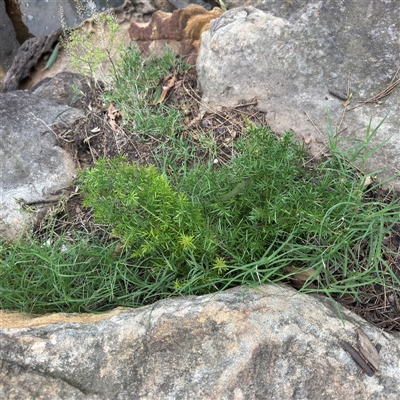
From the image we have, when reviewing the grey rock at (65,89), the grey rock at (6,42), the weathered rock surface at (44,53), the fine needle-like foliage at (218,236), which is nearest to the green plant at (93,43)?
the grey rock at (65,89)

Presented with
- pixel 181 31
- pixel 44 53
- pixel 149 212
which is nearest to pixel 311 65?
pixel 181 31

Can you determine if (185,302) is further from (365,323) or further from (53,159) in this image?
(53,159)

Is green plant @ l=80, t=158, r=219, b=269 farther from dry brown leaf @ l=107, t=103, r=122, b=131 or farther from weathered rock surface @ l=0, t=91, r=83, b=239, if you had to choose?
dry brown leaf @ l=107, t=103, r=122, b=131

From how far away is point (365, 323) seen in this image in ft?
6.87

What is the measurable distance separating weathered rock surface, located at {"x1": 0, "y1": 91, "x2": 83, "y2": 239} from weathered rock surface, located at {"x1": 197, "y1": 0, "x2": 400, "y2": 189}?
1.26 metres

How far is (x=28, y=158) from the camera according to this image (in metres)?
3.26

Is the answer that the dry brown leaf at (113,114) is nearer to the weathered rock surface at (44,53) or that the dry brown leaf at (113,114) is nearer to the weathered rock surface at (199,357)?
the weathered rock surface at (44,53)

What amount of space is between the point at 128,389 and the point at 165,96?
232 centimetres

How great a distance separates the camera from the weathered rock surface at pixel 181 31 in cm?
373

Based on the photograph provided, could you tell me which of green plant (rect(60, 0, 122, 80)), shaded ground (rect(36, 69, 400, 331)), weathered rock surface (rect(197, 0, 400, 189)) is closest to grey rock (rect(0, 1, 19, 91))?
green plant (rect(60, 0, 122, 80))

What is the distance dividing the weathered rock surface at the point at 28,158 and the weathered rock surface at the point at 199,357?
127cm

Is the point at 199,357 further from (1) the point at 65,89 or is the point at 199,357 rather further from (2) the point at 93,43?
(2) the point at 93,43

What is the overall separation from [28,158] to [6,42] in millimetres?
3230

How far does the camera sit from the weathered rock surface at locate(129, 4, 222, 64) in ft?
12.2
